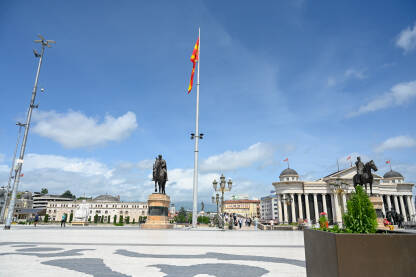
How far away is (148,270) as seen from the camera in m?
5.00

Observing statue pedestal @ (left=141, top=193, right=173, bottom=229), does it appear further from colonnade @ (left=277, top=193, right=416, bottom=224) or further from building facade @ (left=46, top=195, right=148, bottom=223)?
building facade @ (left=46, top=195, right=148, bottom=223)

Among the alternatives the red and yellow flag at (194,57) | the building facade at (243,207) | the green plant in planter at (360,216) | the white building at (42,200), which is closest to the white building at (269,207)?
the building facade at (243,207)

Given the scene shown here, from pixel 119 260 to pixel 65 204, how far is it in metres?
136

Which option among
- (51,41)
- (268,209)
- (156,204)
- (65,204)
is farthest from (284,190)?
(65,204)

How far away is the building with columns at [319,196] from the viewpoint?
69812 mm

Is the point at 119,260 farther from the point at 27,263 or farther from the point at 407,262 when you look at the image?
the point at 407,262

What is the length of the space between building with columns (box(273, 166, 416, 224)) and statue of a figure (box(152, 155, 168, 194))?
5368 cm

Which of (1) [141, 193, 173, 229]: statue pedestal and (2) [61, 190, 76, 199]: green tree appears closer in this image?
(1) [141, 193, 173, 229]: statue pedestal

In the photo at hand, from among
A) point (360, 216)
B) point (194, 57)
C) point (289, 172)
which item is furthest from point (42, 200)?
point (360, 216)

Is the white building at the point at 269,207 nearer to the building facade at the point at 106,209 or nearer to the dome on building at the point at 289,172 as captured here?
the building facade at the point at 106,209

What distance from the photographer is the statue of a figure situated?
22.5m

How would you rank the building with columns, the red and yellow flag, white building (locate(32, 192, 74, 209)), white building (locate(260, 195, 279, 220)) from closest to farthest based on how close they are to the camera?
the red and yellow flag < the building with columns < white building (locate(32, 192, 74, 209)) < white building (locate(260, 195, 279, 220))

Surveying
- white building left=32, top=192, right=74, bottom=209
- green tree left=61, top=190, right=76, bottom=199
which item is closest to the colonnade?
white building left=32, top=192, right=74, bottom=209

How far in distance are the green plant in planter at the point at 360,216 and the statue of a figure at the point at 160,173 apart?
20.3 meters
